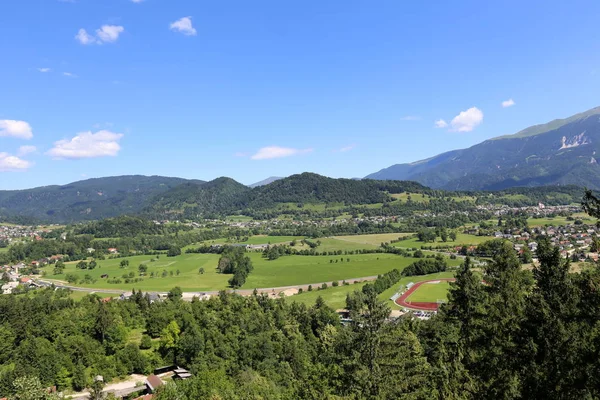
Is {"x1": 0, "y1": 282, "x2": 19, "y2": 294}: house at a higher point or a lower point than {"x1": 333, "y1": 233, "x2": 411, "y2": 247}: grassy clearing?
higher

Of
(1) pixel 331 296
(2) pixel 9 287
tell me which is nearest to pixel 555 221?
(1) pixel 331 296

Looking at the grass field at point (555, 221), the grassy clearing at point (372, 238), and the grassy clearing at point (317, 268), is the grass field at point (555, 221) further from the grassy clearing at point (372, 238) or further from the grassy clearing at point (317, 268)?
the grassy clearing at point (317, 268)

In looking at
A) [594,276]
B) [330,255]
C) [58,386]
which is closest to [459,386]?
[594,276]

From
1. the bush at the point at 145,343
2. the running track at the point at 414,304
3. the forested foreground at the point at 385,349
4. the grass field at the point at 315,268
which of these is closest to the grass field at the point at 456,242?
the grass field at the point at 315,268

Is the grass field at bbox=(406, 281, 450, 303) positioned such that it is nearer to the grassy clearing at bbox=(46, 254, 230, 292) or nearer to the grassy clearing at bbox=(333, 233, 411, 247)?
the grassy clearing at bbox=(46, 254, 230, 292)

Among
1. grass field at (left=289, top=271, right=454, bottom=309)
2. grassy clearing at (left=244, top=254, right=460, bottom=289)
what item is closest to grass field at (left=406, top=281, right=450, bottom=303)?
grass field at (left=289, top=271, right=454, bottom=309)

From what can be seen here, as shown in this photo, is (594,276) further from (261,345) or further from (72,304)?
(72,304)
